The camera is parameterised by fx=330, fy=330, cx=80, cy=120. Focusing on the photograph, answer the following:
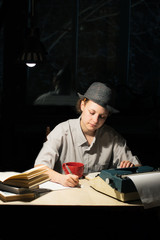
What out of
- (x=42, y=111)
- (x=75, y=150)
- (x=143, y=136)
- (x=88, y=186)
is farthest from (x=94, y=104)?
(x=42, y=111)

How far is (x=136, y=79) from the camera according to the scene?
526 cm

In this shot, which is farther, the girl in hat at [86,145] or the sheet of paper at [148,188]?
the girl in hat at [86,145]

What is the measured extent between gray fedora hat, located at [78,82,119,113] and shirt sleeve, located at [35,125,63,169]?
385 millimetres

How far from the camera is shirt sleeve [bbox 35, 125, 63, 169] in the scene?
2.32 m

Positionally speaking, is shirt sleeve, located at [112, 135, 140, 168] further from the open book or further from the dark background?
the dark background

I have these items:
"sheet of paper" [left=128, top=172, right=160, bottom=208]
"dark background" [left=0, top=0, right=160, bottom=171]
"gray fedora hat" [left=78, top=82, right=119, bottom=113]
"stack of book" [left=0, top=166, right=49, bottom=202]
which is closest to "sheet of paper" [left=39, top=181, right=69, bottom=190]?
"stack of book" [left=0, top=166, right=49, bottom=202]

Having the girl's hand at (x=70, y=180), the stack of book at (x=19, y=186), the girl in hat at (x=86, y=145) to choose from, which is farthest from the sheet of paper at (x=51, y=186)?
the girl in hat at (x=86, y=145)

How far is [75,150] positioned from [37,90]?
2633 mm

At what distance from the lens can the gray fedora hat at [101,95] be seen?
7.59ft

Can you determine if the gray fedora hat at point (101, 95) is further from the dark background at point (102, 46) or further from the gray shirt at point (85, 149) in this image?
the dark background at point (102, 46)

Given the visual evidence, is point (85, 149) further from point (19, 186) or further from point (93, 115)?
point (19, 186)

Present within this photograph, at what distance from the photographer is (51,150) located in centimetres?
238

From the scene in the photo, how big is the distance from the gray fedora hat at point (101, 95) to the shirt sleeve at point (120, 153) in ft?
1.11
